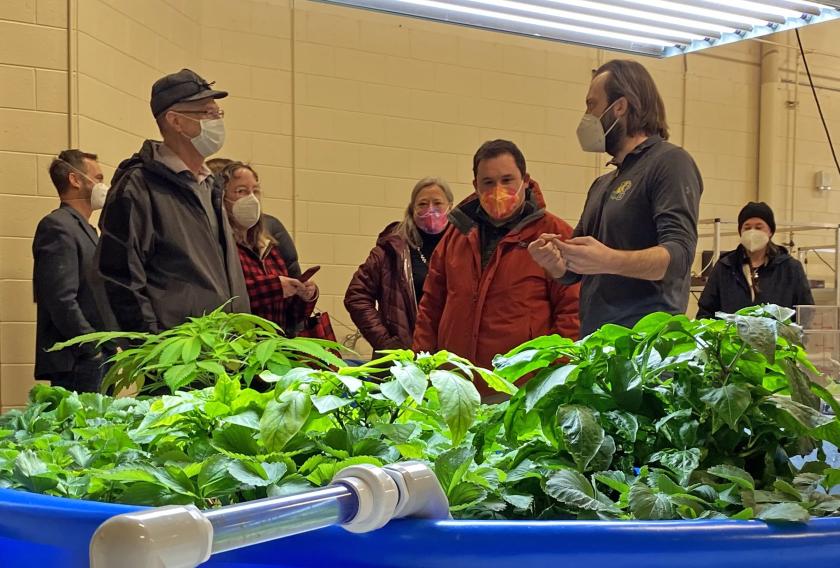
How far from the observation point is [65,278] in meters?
3.67

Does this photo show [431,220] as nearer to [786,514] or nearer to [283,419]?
[283,419]

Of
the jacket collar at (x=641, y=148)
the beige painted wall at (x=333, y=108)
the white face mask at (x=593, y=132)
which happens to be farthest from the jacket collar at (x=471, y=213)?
A: the beige painted wall at (x=333, y=108)

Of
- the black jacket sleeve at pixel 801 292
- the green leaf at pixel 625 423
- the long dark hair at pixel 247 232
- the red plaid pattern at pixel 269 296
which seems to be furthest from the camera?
the black jacket sleeve at pixel 801 292

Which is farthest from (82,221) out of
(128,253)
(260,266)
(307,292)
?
(128,253)

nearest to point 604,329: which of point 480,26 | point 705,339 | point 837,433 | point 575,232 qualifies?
point 705,339

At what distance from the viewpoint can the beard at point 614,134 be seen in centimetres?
225

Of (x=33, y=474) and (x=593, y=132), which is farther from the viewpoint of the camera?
(x=593, y=132)

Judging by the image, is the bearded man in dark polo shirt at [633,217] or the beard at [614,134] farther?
the beard at [614,134]

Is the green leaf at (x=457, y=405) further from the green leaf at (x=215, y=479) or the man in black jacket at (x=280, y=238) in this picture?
the man in black jacket at (x=280, y=238)

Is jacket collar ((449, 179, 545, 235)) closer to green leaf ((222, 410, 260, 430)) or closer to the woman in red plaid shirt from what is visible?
the woman in red plaid shirt

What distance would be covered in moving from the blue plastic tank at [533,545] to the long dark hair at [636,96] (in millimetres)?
1807

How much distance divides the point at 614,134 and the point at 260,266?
154 centimetres

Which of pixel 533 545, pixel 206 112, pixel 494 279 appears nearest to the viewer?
pixel 533 545

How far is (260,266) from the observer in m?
3.37
